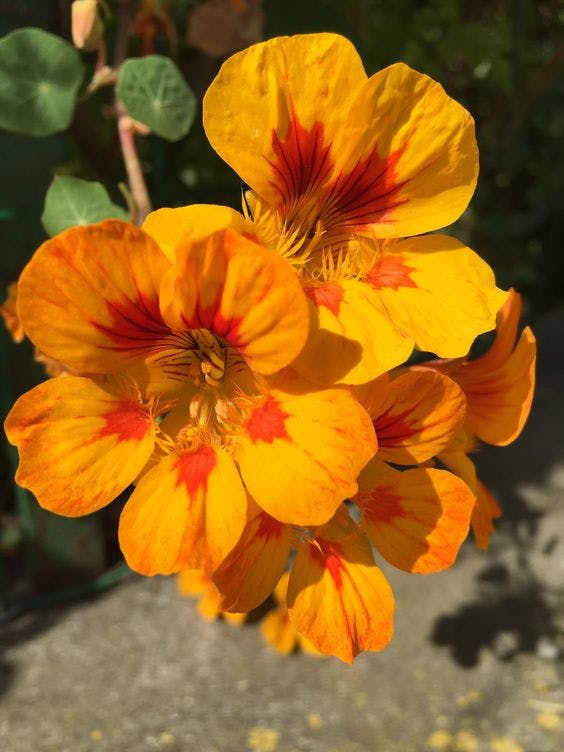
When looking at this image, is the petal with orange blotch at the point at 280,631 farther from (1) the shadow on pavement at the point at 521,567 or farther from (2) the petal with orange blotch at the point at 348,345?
(2) the petal with orange blotch at the point at 348,345

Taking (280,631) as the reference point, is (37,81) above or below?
above

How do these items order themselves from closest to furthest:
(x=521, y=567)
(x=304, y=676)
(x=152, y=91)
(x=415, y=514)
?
(x=415, y=514) < (x=152, y=91) < (x=304, y=676) < (x=521, y=567)

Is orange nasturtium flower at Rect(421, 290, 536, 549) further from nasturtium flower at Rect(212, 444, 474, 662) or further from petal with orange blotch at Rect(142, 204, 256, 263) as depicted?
petal with orange blotch at Rect(142, 204, 256, 263)

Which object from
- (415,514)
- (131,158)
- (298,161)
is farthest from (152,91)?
(415,514)

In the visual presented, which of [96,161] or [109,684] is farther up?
[96,161]

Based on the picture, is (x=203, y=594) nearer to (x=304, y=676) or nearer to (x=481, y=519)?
(x=304, y=676)

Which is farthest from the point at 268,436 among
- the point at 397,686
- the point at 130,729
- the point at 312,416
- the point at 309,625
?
the point at 397,686

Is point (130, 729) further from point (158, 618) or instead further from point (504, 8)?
point (504, 8)
